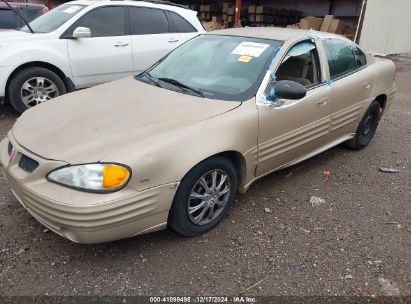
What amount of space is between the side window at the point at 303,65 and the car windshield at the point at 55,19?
3665 mm

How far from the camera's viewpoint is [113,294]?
243 cm

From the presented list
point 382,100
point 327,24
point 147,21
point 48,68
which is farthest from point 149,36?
point 327,24

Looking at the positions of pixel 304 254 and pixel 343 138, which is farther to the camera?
pixel 343 138

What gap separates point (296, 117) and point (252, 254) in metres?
1.32

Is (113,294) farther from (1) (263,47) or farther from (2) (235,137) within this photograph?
(1) (263,47)

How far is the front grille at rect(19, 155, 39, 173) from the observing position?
8.31ft

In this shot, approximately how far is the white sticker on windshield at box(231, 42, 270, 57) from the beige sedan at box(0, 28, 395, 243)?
0.03ft

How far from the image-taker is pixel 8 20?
7.59 m

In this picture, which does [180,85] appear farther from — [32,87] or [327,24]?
[327,24]

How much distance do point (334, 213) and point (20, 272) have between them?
2.58 meters

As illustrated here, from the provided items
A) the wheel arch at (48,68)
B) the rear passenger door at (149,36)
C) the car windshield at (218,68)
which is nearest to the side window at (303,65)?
the car windshield at (218,68)

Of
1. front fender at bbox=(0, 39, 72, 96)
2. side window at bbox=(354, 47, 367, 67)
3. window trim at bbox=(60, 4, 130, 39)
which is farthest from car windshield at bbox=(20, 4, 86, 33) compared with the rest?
side window at bbox=(354, 47, 367, 67)

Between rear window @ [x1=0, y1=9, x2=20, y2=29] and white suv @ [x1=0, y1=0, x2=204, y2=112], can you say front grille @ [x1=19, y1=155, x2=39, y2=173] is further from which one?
rear window @ [x1=0, y1=9, x2=20, y2=29]

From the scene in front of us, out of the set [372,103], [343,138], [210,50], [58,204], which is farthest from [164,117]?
[372,103]
